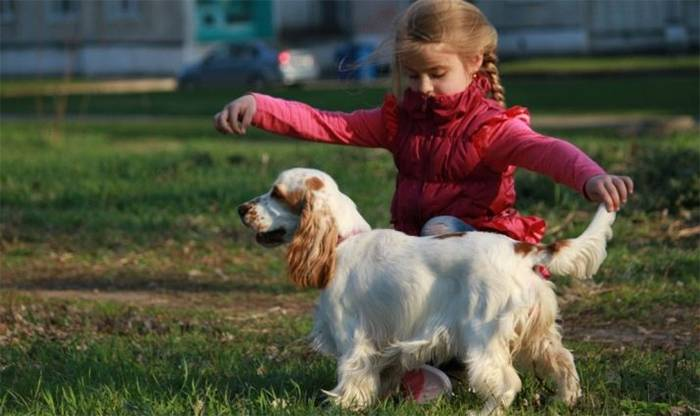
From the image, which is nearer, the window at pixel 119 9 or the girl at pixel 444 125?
the girl at pixel 444 125

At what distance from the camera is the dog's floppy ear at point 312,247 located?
511 centimetres

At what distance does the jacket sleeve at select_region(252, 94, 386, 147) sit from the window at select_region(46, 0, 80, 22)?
45842mm

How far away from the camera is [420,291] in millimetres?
5113

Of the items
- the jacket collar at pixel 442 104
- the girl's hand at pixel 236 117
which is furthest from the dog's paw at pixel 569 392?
the girl's hand at pixel 236 117

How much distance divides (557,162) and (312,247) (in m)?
0.95

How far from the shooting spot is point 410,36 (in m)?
5.61

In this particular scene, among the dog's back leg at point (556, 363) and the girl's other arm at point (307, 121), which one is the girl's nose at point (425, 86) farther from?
the dog's back leg at point (556, 363)

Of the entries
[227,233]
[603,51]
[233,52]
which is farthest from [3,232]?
[603,51]

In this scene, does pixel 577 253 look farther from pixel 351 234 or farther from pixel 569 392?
pixel 351 234

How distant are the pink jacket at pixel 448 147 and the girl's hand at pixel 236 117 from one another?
95mm

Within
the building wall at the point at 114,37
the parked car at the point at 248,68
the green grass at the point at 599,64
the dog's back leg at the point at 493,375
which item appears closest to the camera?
the dog's back leg at the point at 493,375

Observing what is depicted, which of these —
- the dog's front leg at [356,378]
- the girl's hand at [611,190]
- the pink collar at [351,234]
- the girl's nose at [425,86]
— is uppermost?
the girl's nose at [425,86]

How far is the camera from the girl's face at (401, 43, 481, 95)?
5598 millimetres

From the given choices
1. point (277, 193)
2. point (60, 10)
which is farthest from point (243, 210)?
point (60, 10)
